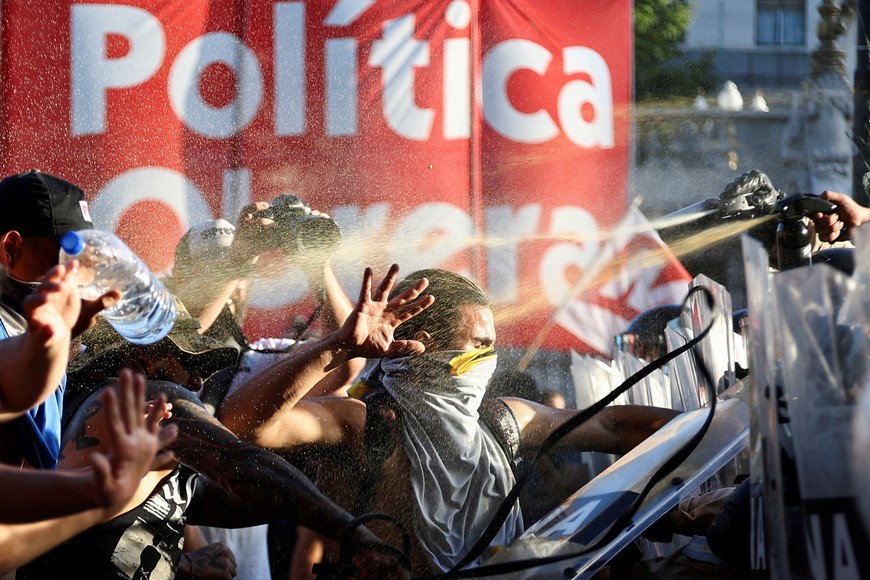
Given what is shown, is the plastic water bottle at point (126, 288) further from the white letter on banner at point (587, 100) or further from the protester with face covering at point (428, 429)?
the white letter on banner at point (587, 100)

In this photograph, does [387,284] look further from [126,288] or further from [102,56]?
[102,56]

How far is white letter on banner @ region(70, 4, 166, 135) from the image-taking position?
15.2 ft

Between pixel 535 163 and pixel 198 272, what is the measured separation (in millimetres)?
2130

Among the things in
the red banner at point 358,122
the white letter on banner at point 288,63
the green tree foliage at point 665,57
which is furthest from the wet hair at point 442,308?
the green tree foliage at point 665,57

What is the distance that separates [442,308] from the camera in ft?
10.4

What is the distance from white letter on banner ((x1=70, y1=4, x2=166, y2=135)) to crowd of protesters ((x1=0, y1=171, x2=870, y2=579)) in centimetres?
148

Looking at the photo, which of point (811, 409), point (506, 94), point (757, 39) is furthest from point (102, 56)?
point (757, 39)

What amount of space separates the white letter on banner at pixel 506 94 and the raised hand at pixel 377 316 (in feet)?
8.71

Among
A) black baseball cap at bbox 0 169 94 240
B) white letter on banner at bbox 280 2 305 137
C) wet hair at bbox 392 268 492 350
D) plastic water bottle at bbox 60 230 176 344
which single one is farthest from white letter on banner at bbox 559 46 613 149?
black baseball cap at bbox 0 169 94 240

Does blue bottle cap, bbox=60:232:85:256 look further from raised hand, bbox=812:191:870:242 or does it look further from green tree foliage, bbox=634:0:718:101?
green tree foliage, bbox=634:0:718:101

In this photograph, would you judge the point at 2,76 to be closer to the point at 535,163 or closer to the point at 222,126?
the point at 222,126

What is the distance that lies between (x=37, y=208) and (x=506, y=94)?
127 inches

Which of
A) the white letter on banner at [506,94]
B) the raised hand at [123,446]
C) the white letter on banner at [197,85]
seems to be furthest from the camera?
the white letter on banner at [506,94]

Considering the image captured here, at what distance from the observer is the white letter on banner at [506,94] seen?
17.0 feet
